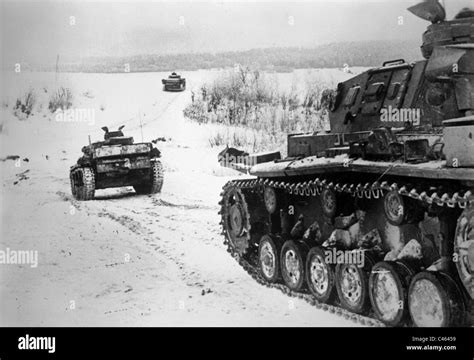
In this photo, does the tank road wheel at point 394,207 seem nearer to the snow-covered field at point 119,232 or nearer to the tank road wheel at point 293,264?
the snow-covered field at point 119,232

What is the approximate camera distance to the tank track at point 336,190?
16.2 feet

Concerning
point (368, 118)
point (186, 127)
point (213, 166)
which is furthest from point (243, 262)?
point (368, 118)

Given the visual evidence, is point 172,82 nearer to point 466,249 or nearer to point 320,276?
point 320,276

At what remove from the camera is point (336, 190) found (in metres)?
6.50

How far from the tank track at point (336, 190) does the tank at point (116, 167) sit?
3.63ft

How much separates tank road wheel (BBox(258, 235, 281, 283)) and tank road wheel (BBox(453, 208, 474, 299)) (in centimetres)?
269

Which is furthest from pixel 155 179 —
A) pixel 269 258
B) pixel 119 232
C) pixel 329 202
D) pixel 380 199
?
pixel 380 199

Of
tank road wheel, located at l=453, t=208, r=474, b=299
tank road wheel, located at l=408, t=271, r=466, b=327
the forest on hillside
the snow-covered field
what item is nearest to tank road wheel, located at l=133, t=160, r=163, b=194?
the snow-covered field

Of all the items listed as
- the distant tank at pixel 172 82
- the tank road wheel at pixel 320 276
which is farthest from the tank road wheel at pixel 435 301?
the distant tank at pixel 172 82

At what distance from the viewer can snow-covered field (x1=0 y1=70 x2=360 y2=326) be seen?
6801 millimetres

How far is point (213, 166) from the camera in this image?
27.2 ft

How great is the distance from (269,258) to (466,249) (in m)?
3.07
